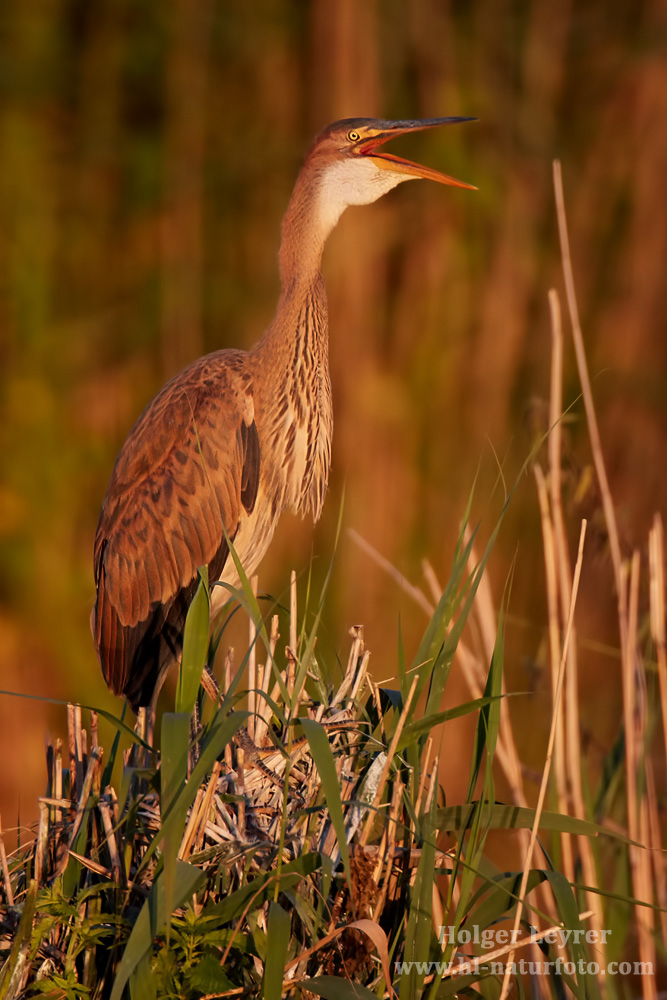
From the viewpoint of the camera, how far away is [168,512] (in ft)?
9.29

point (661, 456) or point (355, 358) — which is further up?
point (355, 358)

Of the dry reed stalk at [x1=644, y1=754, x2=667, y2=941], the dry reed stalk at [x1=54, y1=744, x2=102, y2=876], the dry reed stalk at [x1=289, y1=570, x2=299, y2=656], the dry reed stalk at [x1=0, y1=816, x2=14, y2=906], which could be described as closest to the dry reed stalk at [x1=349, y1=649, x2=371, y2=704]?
the dry reed stalk at [x1=289, y1=570, x2=299, y2=656]

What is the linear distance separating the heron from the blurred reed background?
1.37 m

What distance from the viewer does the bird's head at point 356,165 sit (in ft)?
8.88

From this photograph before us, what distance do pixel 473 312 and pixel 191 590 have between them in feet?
6.90

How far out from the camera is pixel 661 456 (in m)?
4.61

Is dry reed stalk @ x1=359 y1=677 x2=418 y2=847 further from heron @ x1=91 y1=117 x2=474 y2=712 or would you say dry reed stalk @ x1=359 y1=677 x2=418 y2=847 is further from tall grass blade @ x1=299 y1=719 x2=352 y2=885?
heron @ x1=91 y1=117 x2=474 y2=712

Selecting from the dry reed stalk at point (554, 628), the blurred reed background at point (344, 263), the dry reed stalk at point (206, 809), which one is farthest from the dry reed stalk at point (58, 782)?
the blurred reed background at point (344, 263)

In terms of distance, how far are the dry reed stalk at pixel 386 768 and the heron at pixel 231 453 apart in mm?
1056

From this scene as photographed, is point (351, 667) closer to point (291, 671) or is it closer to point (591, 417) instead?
point (291, 671)

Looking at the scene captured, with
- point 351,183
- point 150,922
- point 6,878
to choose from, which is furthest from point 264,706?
point 351,183

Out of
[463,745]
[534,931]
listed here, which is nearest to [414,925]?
[534,931]

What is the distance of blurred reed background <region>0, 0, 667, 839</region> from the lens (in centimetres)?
436

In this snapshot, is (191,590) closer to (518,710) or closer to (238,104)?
(518,710)
